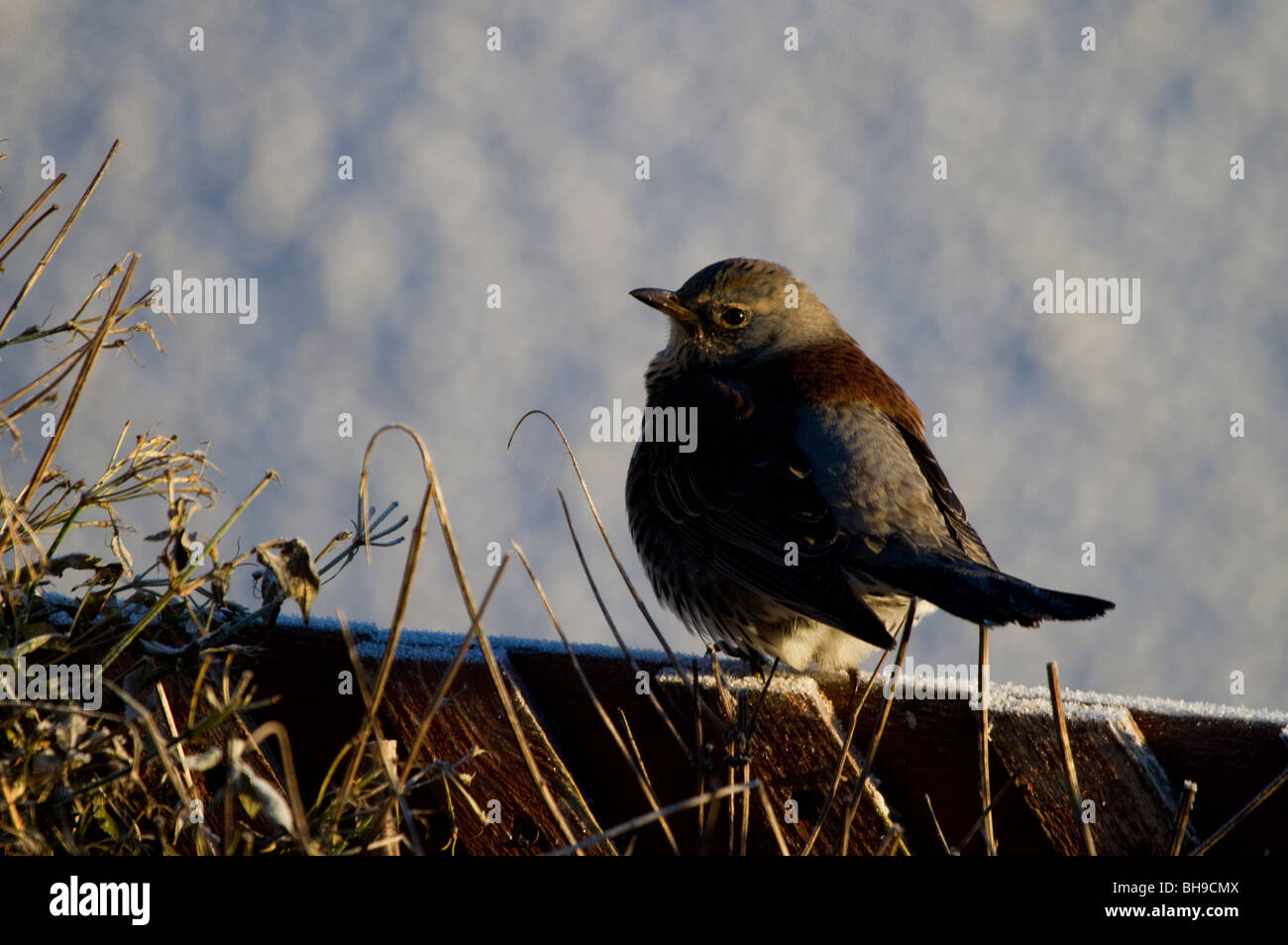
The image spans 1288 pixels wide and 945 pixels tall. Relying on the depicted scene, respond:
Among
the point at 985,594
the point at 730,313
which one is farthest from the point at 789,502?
the point at 730,313

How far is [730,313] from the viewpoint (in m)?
4.14

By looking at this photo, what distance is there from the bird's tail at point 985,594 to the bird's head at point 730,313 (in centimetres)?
135

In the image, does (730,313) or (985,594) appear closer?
(985,594)

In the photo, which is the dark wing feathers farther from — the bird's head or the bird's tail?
the bird's head

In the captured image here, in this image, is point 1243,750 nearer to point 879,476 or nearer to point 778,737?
point 778,737

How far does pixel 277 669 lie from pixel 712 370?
2.50 meters
